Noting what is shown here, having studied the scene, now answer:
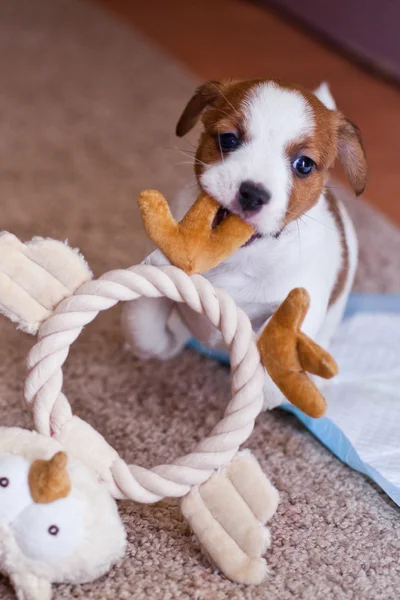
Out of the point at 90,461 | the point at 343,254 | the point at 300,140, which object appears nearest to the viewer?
the point at 90,461

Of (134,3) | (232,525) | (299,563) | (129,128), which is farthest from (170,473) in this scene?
(134,3)

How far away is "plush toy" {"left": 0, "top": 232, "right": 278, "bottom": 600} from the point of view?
118 cm

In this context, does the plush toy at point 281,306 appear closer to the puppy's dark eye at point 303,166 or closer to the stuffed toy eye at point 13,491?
the puppy's dark eye at point 303,166

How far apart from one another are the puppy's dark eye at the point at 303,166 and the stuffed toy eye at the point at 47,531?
0.76m

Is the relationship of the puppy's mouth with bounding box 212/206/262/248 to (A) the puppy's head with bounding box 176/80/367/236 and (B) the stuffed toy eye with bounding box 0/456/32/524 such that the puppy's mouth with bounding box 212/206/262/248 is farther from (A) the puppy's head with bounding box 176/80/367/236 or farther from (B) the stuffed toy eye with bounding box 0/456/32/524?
(B) the stuffed toy eye with bounding box 0/456/32/524

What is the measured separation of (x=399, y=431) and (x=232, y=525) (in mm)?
628

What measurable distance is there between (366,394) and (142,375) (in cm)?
52

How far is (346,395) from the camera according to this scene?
1.88m

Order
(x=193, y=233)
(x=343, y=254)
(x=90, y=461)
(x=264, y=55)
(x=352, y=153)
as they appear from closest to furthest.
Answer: (x=90, y=461), (x=193, y=233), (x=352, y=153), (x=343, y=254), (x=264, y=55)

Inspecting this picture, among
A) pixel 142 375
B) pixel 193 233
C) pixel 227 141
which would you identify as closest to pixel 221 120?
pixel 227 141

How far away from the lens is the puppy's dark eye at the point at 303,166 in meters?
1.53

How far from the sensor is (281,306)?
4.32 ft

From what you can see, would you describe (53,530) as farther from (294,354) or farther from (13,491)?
(294,354)

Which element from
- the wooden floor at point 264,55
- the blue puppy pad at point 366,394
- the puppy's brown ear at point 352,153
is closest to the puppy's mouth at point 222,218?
the puppy's brown ear at point 352,153
